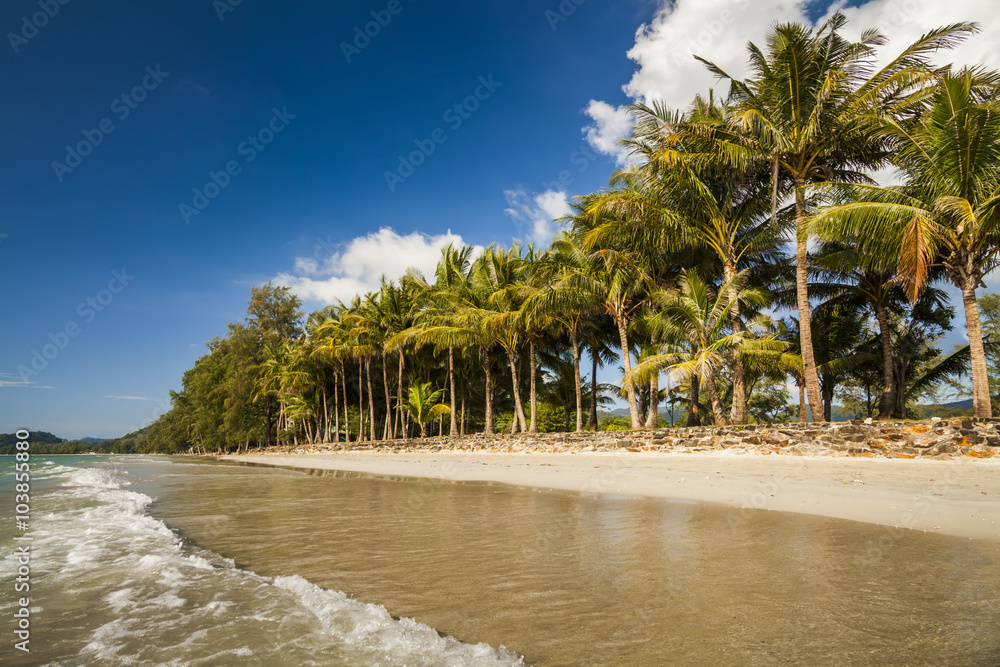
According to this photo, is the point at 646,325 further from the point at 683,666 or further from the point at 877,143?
the point at 683,666

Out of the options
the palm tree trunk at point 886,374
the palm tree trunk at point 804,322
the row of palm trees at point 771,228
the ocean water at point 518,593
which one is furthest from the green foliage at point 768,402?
the ocean water at point 518,593

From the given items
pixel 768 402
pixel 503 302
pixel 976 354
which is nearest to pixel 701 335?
pixel 976 354

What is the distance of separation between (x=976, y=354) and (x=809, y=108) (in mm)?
7794

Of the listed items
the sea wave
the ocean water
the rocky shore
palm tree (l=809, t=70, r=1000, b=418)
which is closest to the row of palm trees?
palm tree (l=809, t=70, r=1000, b=418)

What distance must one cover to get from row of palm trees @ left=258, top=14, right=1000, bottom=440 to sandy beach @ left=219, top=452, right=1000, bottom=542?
3599mm

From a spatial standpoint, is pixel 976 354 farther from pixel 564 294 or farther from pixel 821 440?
pixel 564 294

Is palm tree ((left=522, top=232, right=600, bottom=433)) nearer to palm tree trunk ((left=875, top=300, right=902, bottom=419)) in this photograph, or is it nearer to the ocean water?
palm tree trunk ((left=875, top=300, right=902, bottom=419))

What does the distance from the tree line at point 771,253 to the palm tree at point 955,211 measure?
0.15 ft

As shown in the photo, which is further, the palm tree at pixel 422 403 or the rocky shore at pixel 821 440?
the palm tree at pixel 422 403

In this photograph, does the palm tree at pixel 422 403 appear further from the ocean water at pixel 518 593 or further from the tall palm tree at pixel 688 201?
the ocean water at pixel 518 593

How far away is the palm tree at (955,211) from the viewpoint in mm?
10414

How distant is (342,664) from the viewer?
95.0 inches

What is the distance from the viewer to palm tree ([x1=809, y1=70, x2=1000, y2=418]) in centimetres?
1041

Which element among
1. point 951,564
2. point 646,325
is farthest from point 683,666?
point 646,325
